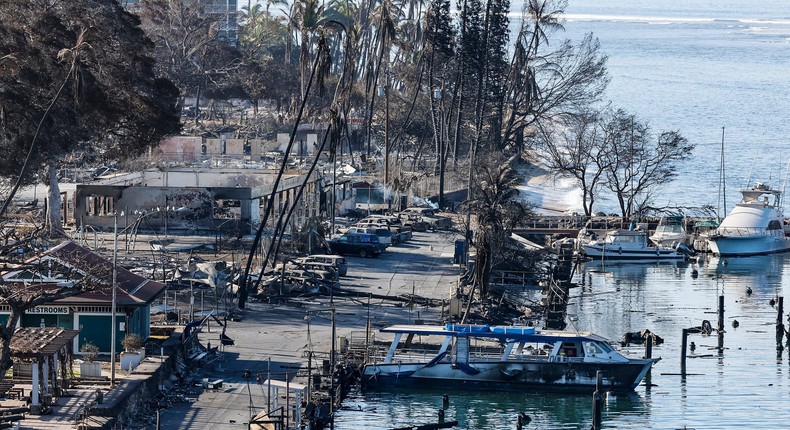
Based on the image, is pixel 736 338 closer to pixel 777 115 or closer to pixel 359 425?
pixel 359 425

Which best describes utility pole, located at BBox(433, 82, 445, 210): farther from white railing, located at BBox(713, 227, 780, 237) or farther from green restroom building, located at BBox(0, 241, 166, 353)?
green restroom building, located at BBox(0, 241, 166, 353)

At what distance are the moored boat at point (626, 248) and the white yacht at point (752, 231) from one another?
3497mm

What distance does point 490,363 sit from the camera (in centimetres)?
5372

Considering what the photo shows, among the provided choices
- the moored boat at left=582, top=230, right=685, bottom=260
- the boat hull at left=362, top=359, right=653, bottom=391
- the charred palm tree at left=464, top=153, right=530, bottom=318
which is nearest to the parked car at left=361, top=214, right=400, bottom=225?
the moored boat at left=582, top=230, right=685, bottom=260

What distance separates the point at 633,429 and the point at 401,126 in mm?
78738

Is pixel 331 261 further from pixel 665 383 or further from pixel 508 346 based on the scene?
pixel 665 383

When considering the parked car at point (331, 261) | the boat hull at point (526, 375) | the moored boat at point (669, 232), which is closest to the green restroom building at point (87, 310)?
the boat hull at point (526, 375)

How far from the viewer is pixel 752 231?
96250 millimetres

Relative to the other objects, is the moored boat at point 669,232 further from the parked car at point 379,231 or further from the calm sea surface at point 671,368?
the parked car at point 379,231

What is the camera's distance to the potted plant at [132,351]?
47125 millimetres

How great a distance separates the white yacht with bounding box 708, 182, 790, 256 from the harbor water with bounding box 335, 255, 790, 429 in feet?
36.2

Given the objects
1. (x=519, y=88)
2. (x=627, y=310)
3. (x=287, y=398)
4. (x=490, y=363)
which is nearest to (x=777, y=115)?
(x=519, y=88)

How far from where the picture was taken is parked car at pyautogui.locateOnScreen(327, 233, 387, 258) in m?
79.1

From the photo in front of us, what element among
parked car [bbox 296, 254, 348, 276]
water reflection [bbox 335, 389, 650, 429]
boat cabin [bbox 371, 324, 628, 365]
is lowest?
water reflection [bbox 335, 389, 650, 429]
